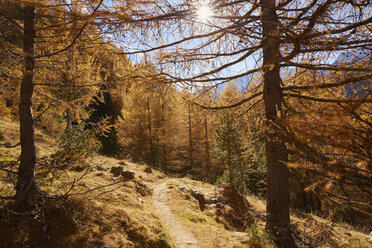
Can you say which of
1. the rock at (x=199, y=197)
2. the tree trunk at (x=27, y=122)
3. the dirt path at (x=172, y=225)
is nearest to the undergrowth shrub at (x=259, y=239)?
the dirt path at (x=172, y=225)

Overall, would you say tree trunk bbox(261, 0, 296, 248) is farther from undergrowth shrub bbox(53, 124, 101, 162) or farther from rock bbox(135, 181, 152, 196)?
undergrowth shrub bbox(53, 124, 101, 162)

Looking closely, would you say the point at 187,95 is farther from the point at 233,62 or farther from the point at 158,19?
the point at 158,19

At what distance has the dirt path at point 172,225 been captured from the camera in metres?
4.56

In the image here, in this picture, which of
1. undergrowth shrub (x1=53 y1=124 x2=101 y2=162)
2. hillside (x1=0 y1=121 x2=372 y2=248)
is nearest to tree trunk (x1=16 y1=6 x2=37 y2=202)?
hillside (x1=0 y1=121 x2=372 y2=248)

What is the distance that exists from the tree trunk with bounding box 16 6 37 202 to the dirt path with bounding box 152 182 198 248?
3.38m

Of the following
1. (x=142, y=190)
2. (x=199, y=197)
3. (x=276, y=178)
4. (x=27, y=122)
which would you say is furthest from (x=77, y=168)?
(x=276, y=178)

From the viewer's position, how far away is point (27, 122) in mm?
3379

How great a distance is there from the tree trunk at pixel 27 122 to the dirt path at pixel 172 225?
3379 millimetres

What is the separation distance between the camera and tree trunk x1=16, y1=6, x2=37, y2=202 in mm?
3254

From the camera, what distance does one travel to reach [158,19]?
3.38 m

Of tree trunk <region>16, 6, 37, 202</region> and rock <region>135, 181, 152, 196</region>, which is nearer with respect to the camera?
tree trunk <region>16, 6, 37, 202</region>

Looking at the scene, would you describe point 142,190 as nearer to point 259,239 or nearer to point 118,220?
point 118,220

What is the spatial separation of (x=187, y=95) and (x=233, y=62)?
1582 mm

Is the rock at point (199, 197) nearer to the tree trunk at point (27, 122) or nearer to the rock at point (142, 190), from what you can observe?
the rock at point (142, 190)
